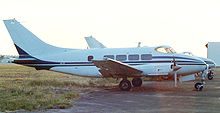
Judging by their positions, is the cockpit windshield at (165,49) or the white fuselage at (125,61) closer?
the white fuselage at (125,61)

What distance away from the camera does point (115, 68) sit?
1466 centimetres

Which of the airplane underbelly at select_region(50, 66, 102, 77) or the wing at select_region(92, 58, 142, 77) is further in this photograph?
the airplane underbelly at select_region(50, 66, 102, 77)

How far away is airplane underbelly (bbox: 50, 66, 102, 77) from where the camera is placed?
1664cm

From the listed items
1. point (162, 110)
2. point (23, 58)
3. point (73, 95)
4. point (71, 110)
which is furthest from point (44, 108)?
point (23, 58)

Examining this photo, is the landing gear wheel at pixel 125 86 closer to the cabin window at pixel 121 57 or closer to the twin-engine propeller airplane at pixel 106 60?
the twin-engine propeller airplane at pixel 106 60

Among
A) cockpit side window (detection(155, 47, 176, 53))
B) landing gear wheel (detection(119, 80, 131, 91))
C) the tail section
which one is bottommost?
landing gear wheel (detection(119, 80, 131, 91))

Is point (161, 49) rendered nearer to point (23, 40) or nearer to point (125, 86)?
point (125, 86)

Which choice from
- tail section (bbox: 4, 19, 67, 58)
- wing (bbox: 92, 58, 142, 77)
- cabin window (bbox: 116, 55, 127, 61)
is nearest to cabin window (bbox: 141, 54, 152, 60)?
cabin window (bbox: 116, 55, 127, 61)

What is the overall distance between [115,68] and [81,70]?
3.28 metres

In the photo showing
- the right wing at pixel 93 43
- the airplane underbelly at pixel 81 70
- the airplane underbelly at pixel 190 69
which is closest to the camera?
the airplane underbelly at pixel 190 69

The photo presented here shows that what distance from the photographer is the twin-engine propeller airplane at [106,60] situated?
15.0 metres

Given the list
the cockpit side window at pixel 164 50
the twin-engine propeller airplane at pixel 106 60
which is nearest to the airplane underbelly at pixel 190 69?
the twin-engine propeller airplane at pixel 106 60

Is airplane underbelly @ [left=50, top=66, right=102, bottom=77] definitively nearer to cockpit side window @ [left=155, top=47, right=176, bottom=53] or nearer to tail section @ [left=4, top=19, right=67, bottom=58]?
tail section @ [left=4, top=19, right=67, bottom=58]

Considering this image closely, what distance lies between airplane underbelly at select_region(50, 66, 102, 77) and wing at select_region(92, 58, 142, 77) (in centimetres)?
100
